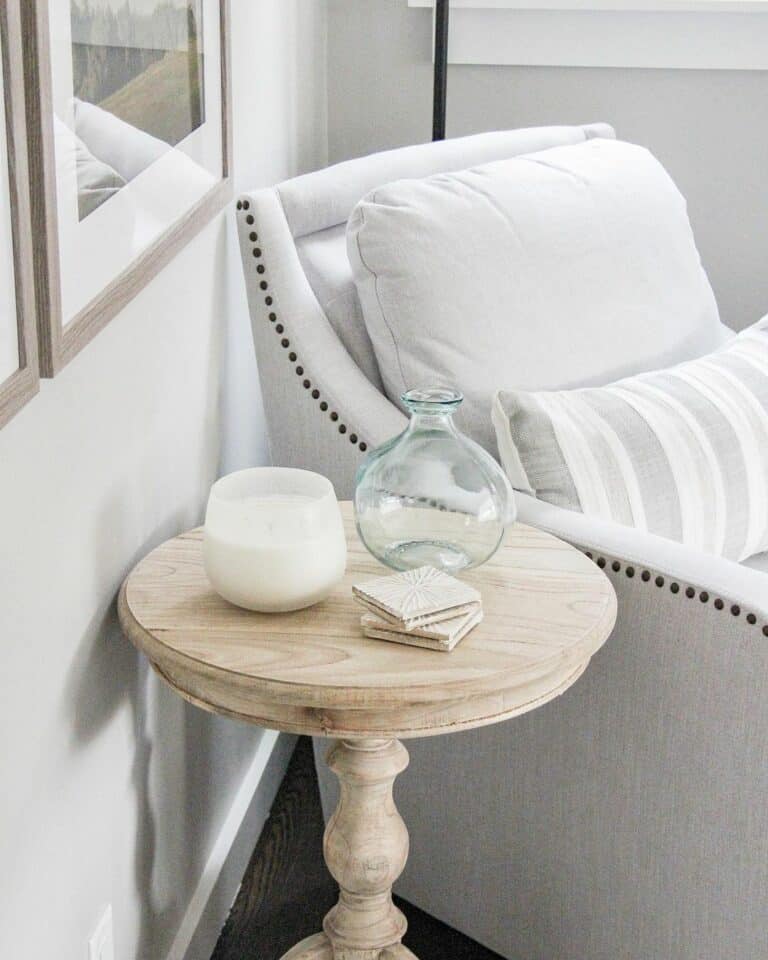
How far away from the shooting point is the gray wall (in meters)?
2.19

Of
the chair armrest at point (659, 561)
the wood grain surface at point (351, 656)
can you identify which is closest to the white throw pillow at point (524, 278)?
the chair armrest at point (659, 561)

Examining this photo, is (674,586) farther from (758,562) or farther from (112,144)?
(112,144)

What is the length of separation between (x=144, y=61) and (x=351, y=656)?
54 cm

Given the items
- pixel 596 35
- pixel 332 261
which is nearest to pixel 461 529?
pixel 332 261

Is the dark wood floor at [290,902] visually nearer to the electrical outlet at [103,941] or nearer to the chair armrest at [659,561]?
the electrical outlet at [103,941]

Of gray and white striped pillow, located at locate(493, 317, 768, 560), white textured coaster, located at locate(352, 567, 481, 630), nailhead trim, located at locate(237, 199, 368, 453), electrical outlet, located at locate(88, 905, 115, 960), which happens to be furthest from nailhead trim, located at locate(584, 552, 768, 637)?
electrical outlet, located at locate(88, 905, 115, 960)

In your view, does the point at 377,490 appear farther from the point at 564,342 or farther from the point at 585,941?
the point at 585,941

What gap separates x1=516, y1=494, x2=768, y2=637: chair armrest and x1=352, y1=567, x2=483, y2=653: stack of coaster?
0.22m

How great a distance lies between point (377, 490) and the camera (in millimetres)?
1269

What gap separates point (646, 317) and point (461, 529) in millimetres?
585

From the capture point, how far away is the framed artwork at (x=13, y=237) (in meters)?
0.82

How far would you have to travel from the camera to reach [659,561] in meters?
1.29

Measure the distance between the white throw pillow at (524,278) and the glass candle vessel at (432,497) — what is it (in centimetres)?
26

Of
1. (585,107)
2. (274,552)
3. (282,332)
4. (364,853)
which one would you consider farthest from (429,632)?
(585,107)
